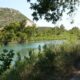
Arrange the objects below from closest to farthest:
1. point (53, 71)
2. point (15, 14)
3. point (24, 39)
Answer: point (53, 71) → point (24, 39) → point (15, 14)

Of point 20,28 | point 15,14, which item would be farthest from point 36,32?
→ point 15,14

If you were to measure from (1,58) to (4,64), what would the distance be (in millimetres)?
288

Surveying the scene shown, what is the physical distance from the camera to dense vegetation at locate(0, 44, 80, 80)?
9180 millimetres

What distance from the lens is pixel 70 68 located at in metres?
9.78

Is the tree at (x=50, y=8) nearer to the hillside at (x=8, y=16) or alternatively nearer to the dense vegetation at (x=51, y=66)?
the dense vegetation at (x=51, y=66)

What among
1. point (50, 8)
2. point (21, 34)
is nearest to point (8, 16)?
point (21, 34)

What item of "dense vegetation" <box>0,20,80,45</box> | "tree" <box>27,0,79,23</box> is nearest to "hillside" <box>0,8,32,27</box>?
"dense vegetation" <box>0,20,80,45</box>

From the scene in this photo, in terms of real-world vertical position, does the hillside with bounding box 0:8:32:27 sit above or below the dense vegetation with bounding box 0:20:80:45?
above

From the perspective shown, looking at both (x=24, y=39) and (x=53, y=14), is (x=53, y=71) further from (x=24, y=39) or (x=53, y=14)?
(x=24, y=39)

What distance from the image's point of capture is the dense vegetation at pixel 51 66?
9180mm

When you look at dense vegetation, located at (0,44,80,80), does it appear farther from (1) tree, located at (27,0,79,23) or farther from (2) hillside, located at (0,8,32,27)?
(2) hillside, located at (0,8,32,27)

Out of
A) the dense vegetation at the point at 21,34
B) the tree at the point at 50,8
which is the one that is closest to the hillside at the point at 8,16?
the dense vegetation at the point at 21,34

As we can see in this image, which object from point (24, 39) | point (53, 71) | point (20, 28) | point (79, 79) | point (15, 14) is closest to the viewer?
point (79, 79)

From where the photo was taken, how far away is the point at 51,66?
9945mm
